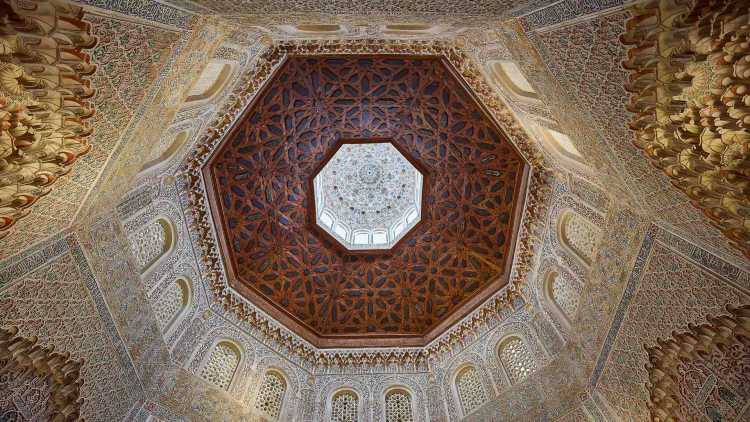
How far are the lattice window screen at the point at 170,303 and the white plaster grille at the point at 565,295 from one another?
5846mm

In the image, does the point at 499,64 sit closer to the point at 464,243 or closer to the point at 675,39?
the point at 675,39

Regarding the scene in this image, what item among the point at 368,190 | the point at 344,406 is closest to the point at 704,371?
the point at 344,406

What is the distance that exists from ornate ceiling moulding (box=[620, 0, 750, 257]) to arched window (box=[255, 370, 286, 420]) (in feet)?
21.1

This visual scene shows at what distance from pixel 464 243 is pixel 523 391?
2.90 m

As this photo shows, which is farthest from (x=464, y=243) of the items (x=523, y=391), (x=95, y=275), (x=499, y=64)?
(x=95, y=275)

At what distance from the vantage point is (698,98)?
293cm

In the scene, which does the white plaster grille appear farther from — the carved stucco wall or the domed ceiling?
the domed ceiling

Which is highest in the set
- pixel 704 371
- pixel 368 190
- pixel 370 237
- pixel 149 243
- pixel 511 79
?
pixel 368 190

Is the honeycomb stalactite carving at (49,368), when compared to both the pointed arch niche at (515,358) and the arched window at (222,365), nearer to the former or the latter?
the arched window at (222,365)

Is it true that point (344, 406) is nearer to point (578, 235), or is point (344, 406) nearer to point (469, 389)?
Result: point (469, 389)

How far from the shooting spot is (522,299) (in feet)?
24.3

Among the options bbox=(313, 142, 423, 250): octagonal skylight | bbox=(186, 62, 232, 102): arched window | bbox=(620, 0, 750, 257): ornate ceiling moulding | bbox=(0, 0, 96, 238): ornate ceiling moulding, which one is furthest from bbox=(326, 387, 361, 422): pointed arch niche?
bbox=(620, 0, 750, 257): ornate ceiling moulding

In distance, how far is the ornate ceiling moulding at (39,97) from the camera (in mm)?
2643

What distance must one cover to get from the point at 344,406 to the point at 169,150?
5141mm
